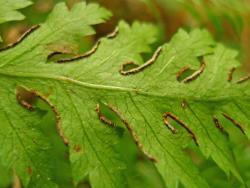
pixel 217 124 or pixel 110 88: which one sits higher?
pixel 110 88

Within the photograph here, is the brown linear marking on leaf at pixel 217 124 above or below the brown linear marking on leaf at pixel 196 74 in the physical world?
below

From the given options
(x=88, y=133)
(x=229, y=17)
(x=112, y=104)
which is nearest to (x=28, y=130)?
(x=88, y=133)

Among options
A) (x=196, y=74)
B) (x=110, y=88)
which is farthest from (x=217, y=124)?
(x=110, y=88)

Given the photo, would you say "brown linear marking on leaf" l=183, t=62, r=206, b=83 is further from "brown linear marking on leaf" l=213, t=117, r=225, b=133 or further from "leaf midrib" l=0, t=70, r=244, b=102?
"brown linear marking on leaf" l=213, t=117, r=225, b=133

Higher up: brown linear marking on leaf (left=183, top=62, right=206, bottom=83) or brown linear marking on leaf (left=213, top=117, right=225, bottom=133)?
brown linear marking on leaf (left=183, top=62, right=206, bottom=83)

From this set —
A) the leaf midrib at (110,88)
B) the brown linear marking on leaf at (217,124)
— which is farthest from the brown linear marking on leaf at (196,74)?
the brown linear marking on leaf at (217,124)

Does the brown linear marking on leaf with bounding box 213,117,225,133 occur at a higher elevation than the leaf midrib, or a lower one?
lower

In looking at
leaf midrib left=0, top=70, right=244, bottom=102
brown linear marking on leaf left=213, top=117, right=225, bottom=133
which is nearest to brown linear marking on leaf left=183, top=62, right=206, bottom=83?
leaf midrib left=0, top=70, right=244, bottom=102

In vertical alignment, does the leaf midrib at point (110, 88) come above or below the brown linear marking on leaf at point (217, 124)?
above

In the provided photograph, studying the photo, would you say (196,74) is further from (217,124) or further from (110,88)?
(110,88)

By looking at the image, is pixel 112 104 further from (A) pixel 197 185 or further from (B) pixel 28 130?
(A) pixel 197 185

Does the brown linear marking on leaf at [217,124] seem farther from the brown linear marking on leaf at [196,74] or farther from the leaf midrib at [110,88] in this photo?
the brown linear marking on leaf at [196,74]
